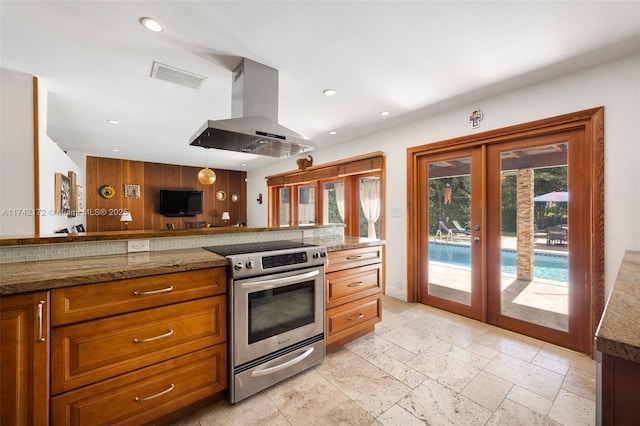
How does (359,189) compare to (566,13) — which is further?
(359,189)

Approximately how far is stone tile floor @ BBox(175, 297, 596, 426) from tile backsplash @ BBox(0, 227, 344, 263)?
1123 mm

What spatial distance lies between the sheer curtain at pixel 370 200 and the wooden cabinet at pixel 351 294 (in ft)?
6.01

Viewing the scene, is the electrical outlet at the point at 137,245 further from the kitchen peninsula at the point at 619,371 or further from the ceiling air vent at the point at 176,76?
the kitchen peninsula at the point at 619,371

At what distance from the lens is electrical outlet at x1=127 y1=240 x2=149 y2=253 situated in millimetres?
1829

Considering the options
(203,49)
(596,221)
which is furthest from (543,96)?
(203,49)

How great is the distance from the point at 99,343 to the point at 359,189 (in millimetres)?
3850

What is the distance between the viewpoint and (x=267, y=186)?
22.3 ft

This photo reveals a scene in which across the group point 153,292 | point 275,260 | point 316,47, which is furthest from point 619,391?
point 316,47

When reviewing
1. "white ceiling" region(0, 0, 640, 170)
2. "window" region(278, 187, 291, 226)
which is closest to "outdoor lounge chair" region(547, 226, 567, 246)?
"white ceiling" region(0, 0, 640, 170)

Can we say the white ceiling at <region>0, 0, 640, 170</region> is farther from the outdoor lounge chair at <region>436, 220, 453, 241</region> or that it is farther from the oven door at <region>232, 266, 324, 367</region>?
the oven door at <region>232, 266, 324, 367</region>

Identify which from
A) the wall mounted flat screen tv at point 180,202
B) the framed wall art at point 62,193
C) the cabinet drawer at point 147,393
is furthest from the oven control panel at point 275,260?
the wall mounted flat screen tv at point 180,202

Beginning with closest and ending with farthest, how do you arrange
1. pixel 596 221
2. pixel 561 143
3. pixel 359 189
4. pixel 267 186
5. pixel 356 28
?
pixel 356 28
pixel 596 221
pixel 561 143
pixel 359 189
pixel 267 186

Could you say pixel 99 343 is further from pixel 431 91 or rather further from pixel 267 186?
pixel 267 186

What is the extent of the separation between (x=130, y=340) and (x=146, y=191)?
6.23 m
